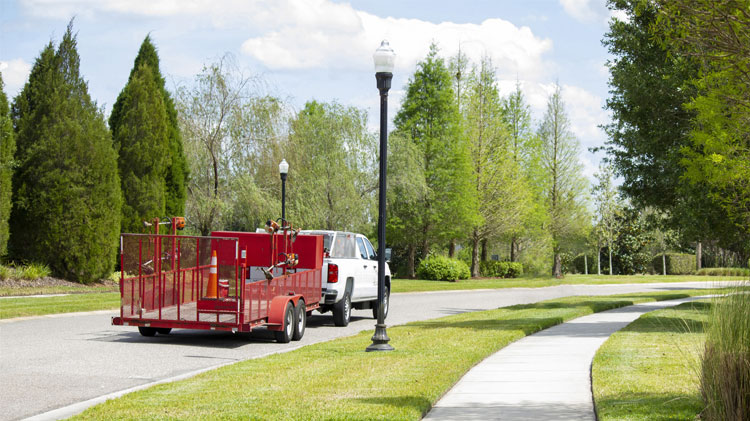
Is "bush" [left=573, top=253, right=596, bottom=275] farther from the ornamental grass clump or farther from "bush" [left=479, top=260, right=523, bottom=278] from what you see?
the ornamental grass clump

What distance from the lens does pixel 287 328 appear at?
1429 cm

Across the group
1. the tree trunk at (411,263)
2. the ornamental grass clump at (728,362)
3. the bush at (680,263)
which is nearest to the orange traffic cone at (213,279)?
the ornamental grass clump at (728,362)

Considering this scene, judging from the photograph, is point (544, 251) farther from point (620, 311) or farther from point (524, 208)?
point (620, 311)

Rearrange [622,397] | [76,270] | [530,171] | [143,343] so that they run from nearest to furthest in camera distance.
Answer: [622,397], [143,343], [76,270], [530,171]

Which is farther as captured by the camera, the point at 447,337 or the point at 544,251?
the point at 544,251

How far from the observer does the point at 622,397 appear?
808cm

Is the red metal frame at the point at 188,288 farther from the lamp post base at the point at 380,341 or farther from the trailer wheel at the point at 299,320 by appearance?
the lamp post base at the point at 380,341

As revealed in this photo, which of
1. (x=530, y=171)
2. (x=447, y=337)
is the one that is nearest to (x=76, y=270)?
(x=447, y=337)

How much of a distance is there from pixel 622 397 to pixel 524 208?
131 ft

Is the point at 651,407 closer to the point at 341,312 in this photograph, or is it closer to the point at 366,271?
the point at 341,312

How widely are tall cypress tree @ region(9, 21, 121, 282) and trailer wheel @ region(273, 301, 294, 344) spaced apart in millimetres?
14226

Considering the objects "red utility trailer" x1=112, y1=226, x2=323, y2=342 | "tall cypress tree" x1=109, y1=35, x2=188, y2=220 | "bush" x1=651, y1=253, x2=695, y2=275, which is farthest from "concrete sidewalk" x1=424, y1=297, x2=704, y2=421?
"bush" x1=651, y1=253, x2=695, y2=275

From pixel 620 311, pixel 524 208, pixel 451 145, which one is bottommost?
pixel 620 311

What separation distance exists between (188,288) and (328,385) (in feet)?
18.9
